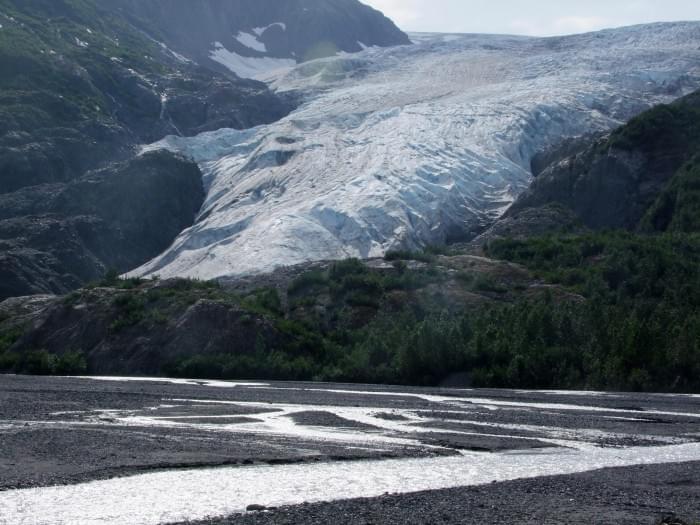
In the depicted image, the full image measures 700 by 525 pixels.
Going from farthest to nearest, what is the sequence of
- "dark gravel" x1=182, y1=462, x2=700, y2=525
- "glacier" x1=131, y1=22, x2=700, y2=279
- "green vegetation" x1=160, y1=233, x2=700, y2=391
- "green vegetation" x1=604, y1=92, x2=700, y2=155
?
"green vegetation" x1=604, y1=92, x2=700, y2=155
"glacier" x1=131, y1=22, x2=700, y2=279
"green vegetation" x1=160, y1=233, x2=700, y2=391
"dark gravel" x1=182, y1=462, x2=700, y2=525

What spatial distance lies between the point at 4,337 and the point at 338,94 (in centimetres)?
7985

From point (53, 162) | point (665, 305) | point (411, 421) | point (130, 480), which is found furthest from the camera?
point (53, 162)

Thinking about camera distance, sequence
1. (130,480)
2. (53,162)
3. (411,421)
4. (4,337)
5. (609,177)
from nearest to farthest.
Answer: (130,480)
(411,421)
(4,337)
(609,177)
(53,162)

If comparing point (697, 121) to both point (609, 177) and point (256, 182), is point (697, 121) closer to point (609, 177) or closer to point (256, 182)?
point (609, 177)

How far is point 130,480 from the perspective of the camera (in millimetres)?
15047

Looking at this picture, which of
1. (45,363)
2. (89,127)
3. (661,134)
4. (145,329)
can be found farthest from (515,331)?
(89,127)

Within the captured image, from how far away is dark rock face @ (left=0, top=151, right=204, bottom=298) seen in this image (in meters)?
98.3

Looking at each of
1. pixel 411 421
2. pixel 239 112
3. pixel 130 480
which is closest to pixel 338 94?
pixel 239 112

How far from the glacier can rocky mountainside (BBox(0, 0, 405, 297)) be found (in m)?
5.61

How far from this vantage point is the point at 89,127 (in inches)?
5202

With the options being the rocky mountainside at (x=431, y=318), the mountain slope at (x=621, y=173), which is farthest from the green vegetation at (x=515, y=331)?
the mountain slope at (x=621, y=173)

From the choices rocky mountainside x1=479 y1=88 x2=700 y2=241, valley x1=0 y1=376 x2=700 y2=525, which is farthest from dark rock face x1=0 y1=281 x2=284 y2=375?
rocky mountainside x1=479 y1=88 x2=700 y2=241

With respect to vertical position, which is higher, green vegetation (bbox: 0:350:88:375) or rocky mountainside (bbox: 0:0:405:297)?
rocky mountainside (bbox: 0:0:405:297)

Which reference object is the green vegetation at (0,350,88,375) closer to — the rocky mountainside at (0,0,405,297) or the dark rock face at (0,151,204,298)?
the rocky mountainside at (0,0,405,297)
